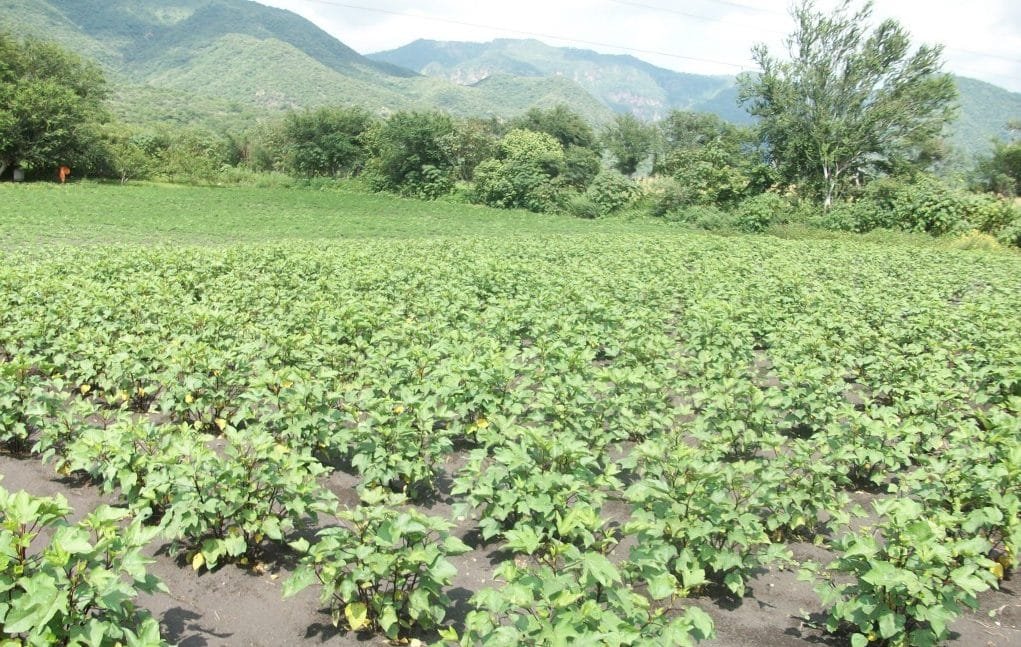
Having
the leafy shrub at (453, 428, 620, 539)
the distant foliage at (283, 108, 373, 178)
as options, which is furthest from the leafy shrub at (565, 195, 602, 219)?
the leafy shrub at (453, 428, 620, 539)

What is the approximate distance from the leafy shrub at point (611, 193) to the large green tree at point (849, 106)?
949 cm

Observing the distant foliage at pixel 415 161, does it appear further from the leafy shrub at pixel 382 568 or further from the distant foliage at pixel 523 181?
the leafy shrub at pixel 382 568

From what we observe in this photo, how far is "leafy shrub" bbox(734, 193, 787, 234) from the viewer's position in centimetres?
3584

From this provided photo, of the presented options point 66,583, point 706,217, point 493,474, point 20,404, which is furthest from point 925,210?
point 66,583

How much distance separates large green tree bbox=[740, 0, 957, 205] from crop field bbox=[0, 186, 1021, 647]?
33601 millimetres

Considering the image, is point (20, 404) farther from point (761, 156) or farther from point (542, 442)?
point (761, 156)

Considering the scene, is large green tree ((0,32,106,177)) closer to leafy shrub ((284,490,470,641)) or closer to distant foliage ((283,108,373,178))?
distant foliage ((283,108,373,178))

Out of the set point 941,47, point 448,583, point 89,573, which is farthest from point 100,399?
point 941,47

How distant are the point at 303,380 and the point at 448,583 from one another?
2.81 meters

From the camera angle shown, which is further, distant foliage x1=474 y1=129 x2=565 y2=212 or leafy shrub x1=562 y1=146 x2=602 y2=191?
leafy shrub x1=562 y1=146 x2=602 y2=191

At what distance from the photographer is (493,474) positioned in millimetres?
4262

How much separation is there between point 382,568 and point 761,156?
44.0 m

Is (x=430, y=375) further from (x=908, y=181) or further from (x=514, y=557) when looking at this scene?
(x=908, y=181)

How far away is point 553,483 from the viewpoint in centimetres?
403
